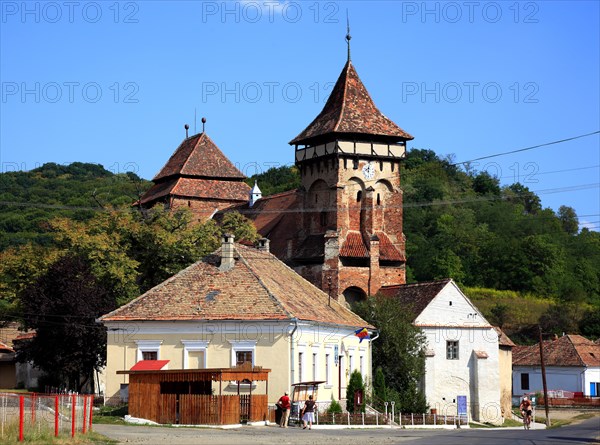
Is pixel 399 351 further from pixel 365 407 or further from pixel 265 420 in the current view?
pixel 265 420

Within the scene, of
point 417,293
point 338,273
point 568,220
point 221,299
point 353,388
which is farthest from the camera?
point 568,220

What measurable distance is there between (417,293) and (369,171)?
1041 centimetres

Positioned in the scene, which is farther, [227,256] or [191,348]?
[227,256]

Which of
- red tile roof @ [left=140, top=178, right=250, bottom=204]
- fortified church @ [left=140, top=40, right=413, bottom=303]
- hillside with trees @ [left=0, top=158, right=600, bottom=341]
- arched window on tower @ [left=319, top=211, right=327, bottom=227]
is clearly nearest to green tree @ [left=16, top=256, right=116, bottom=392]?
hillside with trees @ [left=0, top=158, right=600, bottom=341]

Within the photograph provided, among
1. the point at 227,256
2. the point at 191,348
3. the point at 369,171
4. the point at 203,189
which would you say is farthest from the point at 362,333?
the point at 203,189

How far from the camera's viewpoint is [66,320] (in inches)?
2095

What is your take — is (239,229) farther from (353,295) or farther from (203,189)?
(203,189)

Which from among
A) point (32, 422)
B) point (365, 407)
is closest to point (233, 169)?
point (365, 407)

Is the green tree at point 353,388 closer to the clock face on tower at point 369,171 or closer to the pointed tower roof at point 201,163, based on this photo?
the clock face on tower at point 369,171

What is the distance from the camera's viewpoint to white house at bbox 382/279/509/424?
60125 mm

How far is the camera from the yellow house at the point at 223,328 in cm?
4300

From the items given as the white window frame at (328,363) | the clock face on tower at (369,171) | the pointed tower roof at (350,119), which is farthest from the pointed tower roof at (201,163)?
the white window frame at (328,363)

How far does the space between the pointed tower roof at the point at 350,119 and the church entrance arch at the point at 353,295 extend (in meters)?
10.00

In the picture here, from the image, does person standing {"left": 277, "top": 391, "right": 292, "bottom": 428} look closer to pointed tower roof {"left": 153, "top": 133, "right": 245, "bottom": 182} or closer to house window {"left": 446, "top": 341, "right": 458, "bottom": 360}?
house window {"left": 446, "top": 341, "right": 458, "bottom": 360}
